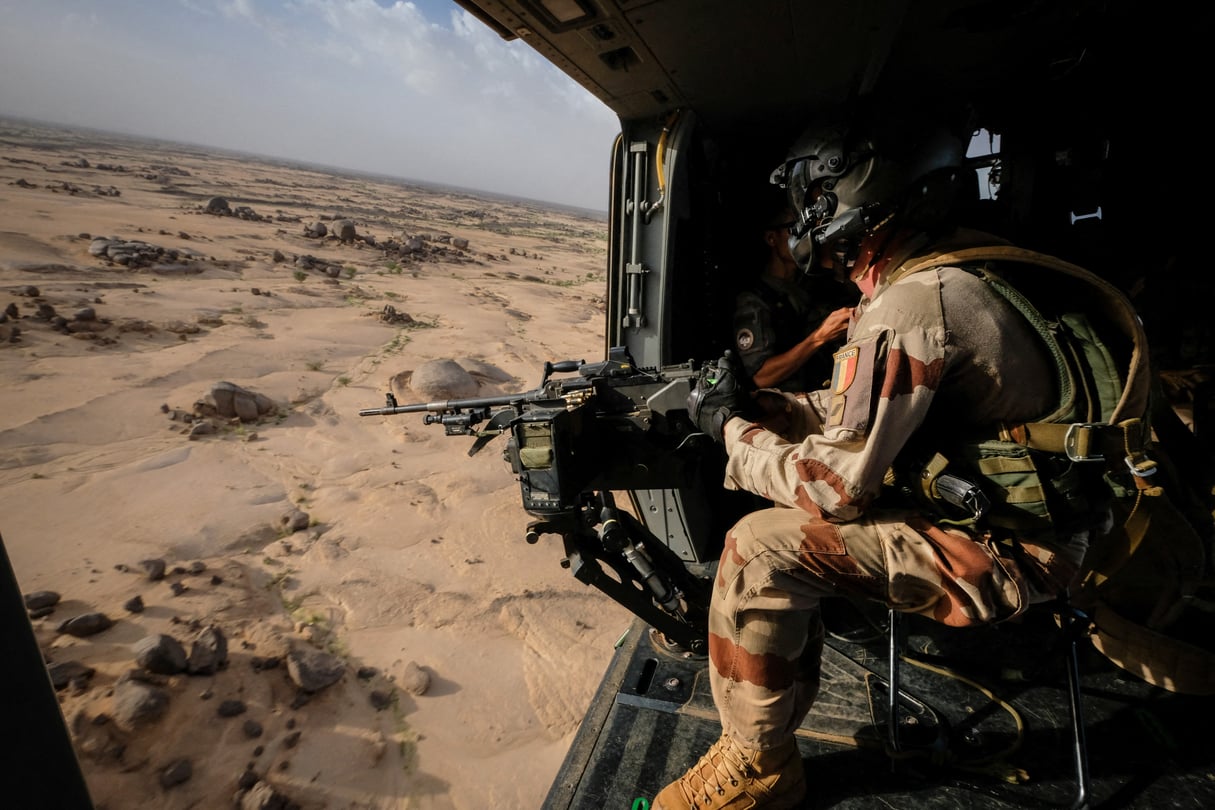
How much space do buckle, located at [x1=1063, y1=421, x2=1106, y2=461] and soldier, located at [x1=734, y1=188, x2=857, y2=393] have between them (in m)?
2.26

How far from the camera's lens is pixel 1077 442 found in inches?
65.1

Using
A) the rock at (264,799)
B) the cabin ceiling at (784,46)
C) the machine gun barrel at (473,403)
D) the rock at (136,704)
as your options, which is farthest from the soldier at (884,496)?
the rock at (136,704)

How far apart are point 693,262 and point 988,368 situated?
7.88 ft

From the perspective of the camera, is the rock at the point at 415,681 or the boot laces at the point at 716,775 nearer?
the boot laces at the point at 716,775

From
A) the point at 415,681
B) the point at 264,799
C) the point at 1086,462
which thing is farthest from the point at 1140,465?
the point at 264,799

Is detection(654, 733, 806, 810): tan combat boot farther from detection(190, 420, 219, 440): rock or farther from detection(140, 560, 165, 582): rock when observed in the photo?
detection(190, 420, 219, 440): rock

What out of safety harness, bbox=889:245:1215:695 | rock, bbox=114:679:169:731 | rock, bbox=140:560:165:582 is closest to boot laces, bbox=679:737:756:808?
safety harness, bbox=889:245:1215:695

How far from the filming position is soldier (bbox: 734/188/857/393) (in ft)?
13.2

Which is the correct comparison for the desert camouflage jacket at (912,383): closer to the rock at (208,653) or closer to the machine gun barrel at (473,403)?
the machine gun barrel at (473,403)

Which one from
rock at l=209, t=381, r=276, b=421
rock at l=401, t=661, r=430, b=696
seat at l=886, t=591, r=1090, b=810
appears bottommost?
rock at l=401, t=661, r=430, b=696

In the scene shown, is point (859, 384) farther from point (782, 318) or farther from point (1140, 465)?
point (782, 318)

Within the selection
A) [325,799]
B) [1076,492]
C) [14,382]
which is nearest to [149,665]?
[325,799]

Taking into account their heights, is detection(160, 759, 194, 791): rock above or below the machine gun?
below

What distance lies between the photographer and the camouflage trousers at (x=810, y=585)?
1745 millimetres
